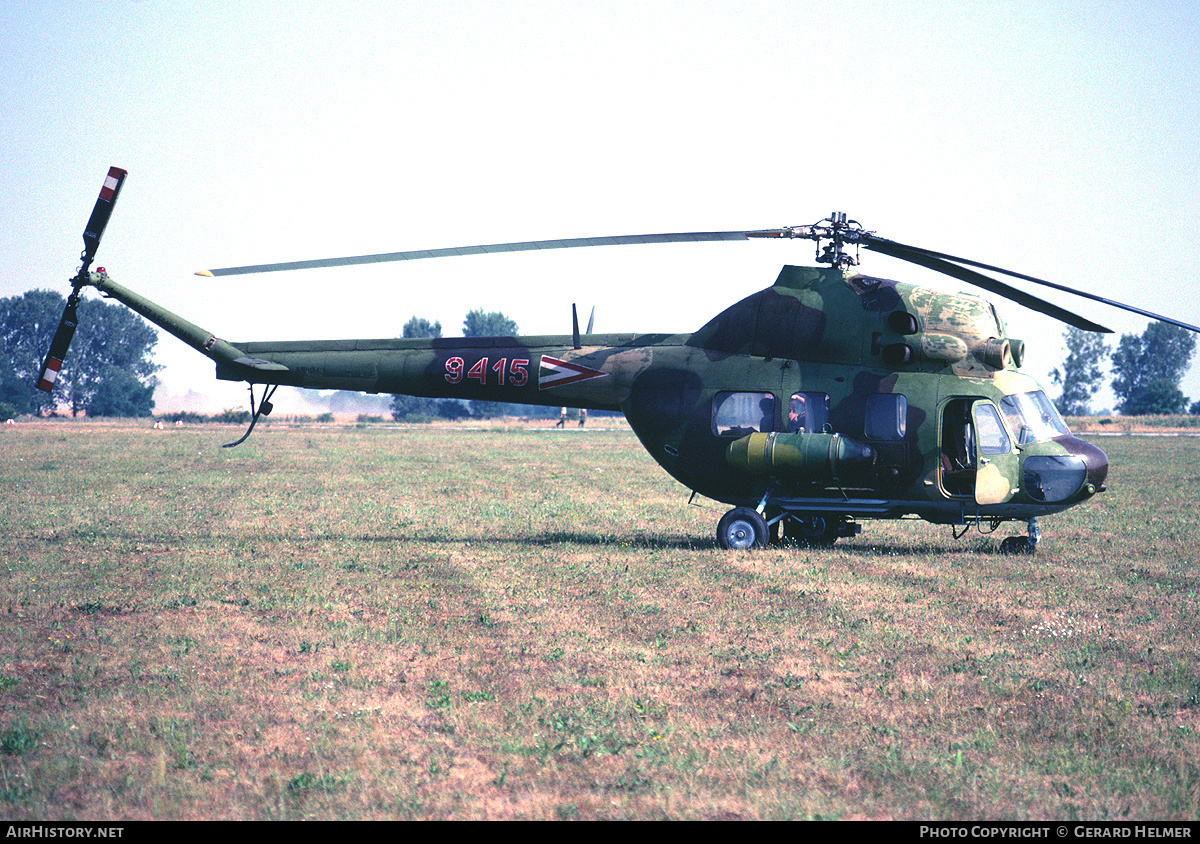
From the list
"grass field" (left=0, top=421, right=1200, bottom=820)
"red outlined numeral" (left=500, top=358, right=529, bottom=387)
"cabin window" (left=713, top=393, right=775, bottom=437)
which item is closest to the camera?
"grass field" (left=0, top=421, right=1200, bottom=820)

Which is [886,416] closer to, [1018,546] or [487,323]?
[1018,546]

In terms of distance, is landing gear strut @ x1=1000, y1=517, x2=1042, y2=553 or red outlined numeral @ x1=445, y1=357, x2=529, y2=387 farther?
red outlined numeral @ x1=445, y1=357, x2=529, y2=387

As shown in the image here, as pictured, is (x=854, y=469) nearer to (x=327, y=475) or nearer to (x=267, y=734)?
(x=267, y=734)

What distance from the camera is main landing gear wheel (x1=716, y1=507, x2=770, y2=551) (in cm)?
1595

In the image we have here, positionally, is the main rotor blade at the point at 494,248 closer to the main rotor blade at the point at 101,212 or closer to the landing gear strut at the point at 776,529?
the main rotor blade at the point at 101,212

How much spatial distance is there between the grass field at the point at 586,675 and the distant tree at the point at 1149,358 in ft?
498

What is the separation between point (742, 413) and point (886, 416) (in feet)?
7.59

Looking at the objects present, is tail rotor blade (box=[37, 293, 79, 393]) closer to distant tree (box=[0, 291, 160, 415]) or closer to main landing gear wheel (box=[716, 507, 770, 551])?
main landing gear wheel (box=[716, 507, 770, 551])

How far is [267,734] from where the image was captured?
722cm

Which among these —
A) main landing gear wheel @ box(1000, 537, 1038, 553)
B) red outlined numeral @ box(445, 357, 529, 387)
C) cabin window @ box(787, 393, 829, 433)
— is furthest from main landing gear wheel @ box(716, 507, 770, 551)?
red outlined numeral @ box(445, 357, 529, 387)

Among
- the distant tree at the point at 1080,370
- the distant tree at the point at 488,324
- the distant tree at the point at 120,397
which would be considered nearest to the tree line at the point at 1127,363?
the distant tree at the point at 1080,370

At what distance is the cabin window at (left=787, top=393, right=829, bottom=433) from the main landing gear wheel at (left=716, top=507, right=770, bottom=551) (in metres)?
1.61

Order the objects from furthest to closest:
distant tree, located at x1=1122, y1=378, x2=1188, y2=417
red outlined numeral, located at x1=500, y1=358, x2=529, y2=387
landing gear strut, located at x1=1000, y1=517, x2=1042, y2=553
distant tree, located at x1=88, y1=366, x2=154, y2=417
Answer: distant tree, located at x1=1122, y1=378, x2=1188, y2=417 → distant tree, located at x1=88, y1=366, x2=154, y2=417 → red outlined numeral, located at x1=500, y1=358, x2=529, y2=387 → landing gear strut, located at x1=1000, y1=517, x2=1042, y2=553


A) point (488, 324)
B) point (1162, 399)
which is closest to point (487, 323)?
point (488, 324)
